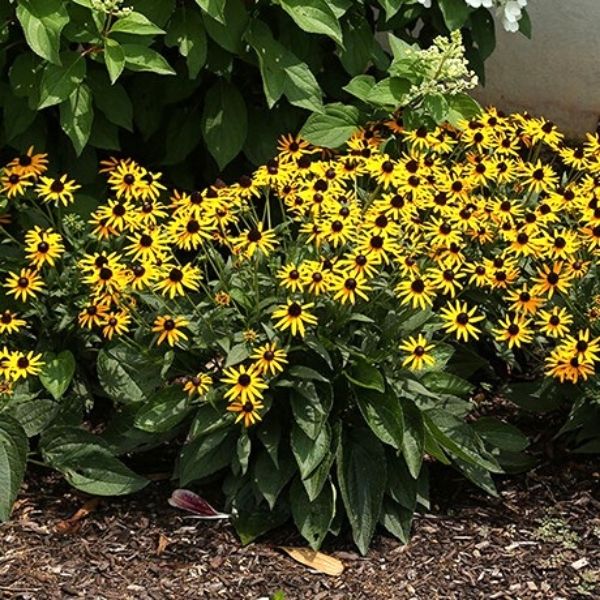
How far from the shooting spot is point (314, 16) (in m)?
4.28

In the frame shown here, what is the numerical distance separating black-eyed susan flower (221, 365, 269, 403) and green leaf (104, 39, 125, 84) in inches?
38.6

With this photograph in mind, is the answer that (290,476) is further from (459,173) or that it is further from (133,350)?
(459,173)

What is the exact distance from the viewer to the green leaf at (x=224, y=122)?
452 cm

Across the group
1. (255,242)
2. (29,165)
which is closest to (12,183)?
(29,165)

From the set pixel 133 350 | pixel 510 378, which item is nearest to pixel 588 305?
pixel 510 378

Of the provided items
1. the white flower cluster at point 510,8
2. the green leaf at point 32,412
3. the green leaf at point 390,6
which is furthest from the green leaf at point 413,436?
the white flower cluster at point 510,8

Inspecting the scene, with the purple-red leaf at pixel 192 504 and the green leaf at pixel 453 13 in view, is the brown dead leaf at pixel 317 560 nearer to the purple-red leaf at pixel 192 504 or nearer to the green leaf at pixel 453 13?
the purple-red leaf at pixel 192 504

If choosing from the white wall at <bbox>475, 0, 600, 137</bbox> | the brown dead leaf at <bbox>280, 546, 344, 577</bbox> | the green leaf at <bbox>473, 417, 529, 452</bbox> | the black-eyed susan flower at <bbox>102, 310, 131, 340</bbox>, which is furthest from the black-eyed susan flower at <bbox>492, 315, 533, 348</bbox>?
the white wall at <bbox>475, 0, 600, 137</bbox>

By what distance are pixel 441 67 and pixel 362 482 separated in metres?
1.36

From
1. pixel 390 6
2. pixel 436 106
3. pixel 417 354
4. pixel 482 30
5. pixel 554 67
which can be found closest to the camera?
pixel 417 354

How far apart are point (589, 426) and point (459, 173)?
0.84 metres

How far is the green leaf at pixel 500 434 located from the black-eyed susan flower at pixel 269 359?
698mm

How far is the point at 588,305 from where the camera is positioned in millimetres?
3918

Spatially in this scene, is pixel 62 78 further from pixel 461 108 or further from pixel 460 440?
pixel 460 440
